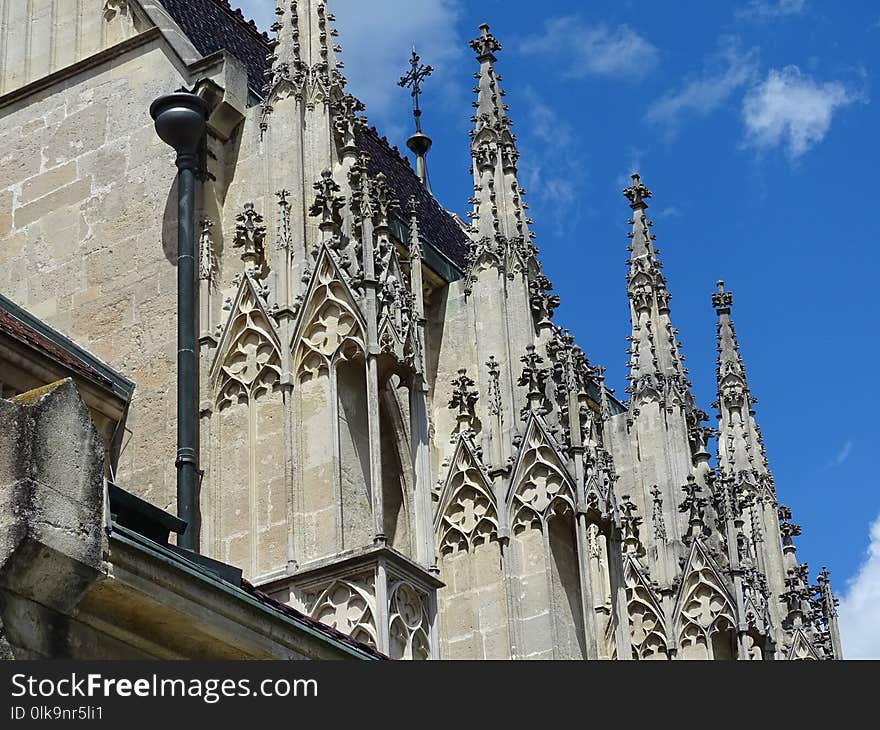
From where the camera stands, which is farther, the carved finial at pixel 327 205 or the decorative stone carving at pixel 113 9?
the decorative stone carving at pixel 113 9

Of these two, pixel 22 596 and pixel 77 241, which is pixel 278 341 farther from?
pixel 22 596

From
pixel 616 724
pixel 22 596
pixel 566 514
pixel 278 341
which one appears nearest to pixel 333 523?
pixel 278 341

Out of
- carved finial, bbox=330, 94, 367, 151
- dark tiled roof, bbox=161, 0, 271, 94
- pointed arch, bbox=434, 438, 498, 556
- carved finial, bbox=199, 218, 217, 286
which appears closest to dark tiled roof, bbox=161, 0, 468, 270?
dark tiled roof, bbox=161, 0, 271, 94

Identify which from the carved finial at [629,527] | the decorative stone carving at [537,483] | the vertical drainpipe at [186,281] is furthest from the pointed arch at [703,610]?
the vertical drainpipe at [186,281]

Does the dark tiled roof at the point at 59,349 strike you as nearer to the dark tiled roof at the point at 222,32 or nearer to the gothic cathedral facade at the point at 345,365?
the gothic cathedral facade at the point at 345,365

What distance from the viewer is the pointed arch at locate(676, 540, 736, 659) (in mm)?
24000

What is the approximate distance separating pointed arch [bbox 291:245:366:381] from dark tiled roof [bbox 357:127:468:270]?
1102 cm

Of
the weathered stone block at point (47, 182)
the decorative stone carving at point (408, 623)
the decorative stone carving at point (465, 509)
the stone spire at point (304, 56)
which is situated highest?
the stone spire at point (304, 56)

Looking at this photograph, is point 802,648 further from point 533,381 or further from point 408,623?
point 408,623

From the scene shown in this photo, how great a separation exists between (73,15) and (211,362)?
530 cm

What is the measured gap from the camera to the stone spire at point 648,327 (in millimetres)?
28078

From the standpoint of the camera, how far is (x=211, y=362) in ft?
57.5

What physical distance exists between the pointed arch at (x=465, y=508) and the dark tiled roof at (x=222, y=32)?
4.43 m

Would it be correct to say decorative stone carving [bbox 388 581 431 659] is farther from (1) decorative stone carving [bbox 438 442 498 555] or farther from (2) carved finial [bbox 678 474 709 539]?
(2) carved finial [bbox 678 474 709 539]
